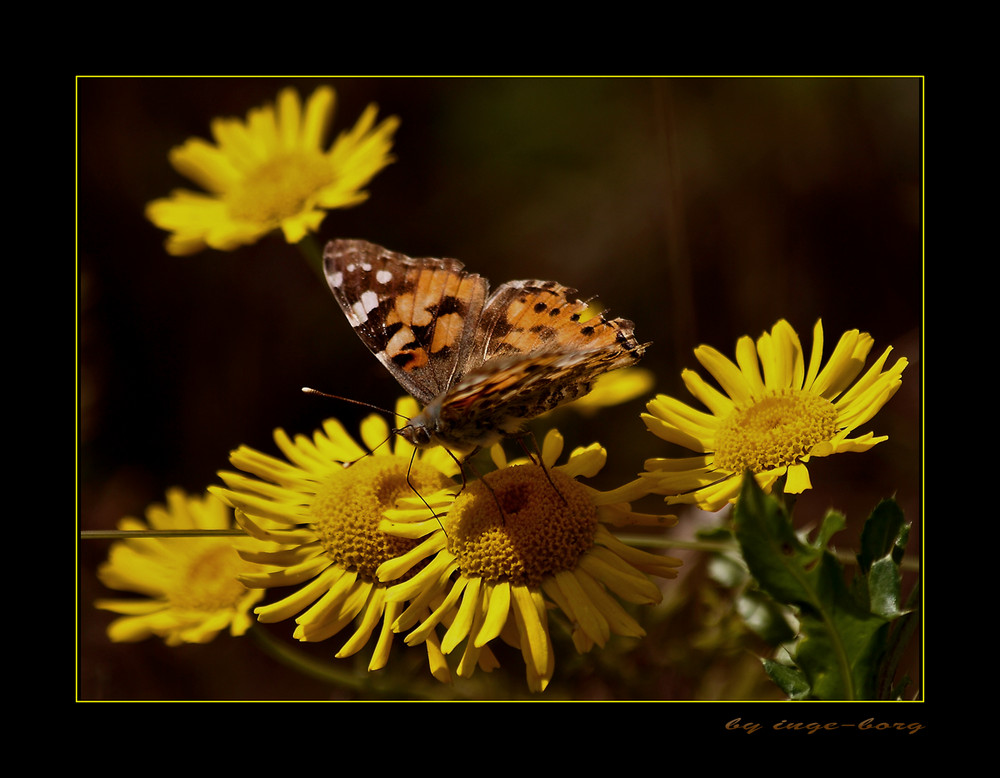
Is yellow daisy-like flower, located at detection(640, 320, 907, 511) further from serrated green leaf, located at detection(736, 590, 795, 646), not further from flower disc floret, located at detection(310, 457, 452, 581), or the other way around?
flower disc floret, located at detection(310, 457, 452, 581)

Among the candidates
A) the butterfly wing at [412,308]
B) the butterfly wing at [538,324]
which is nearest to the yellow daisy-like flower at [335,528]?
the butterfly wing at [412,308]

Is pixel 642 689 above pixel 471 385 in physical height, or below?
below

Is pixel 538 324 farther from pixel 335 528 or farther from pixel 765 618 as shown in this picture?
pixel 765 618

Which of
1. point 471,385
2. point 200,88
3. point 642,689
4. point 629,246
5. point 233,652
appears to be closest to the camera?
point 471,385

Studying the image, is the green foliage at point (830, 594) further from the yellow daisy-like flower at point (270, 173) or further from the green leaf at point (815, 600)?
the yellow daisy-like flower at point (270, 173)

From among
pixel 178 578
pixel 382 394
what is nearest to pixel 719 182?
pixel 382 394

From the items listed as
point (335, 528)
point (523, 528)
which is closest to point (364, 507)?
point (335, 528)
